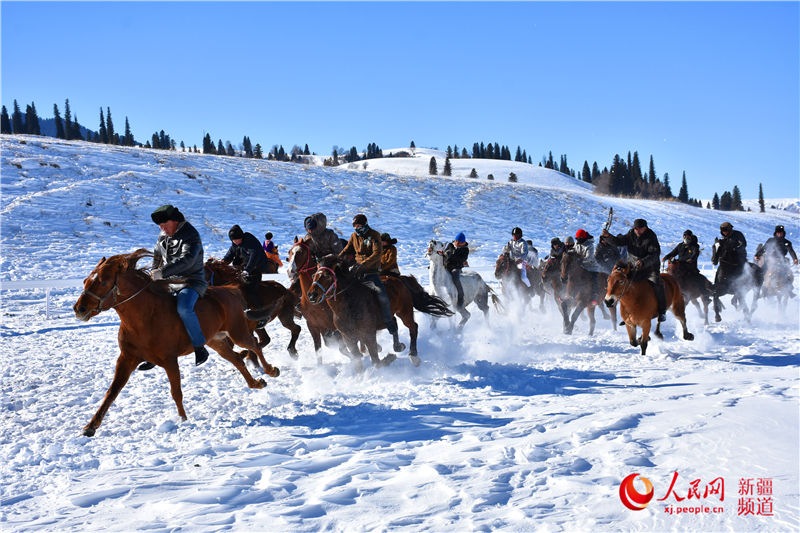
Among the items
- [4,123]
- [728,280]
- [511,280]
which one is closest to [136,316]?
[511,280]

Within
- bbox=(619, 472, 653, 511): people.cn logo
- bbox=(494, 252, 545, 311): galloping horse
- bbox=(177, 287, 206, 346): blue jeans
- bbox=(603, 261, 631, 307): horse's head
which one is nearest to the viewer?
bbox=(619, 472, 653, 511): people.cn logo

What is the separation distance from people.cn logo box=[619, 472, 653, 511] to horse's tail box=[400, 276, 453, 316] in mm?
6541

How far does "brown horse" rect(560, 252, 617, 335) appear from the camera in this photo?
513 inches

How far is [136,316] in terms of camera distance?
6344 millimetres

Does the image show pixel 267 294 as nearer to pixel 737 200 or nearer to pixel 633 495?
pixel 633 495

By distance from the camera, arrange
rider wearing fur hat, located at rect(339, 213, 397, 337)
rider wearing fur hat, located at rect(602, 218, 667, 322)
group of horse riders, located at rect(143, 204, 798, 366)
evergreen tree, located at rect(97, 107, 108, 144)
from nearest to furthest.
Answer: group of horse riders, located at rect(143, 204, 798, 366) → rider wearing fur hat, located at rect(339, 213, 397, 337) → rider wearing fur hat, located at rect(602, 218, 667, 322) → evergreen tree, located at rect(97, 107, 108, 144)

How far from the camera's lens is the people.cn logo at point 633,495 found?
13.1 feet

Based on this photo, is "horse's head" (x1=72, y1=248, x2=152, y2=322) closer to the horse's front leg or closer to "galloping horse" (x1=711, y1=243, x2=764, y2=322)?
the horse's front leg

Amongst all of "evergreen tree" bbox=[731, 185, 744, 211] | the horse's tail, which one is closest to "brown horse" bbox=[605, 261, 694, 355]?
the horse's tail

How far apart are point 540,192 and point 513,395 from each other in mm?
56829

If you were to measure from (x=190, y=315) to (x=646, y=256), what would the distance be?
8.09 m

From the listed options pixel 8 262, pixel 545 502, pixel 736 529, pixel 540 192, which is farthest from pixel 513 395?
pixel 540 192

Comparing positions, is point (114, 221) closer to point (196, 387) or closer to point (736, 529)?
point (196, 387)

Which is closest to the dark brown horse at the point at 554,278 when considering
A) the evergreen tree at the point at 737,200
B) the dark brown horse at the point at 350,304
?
the dark brown horse at the point at 350,304
